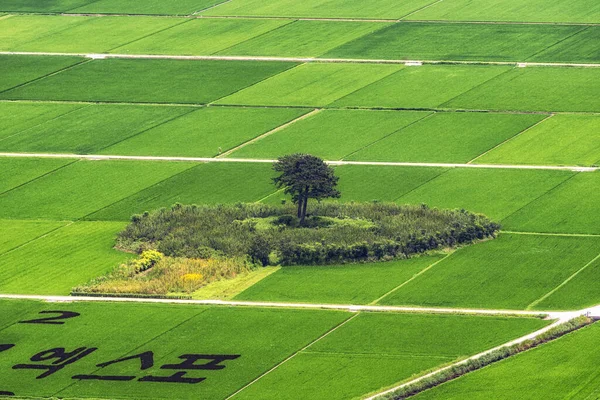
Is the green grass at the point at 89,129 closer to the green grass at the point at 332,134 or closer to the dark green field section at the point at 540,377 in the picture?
the green grass at the point at 332,134

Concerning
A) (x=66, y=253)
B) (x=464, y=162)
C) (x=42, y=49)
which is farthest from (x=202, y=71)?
(x=66, y=253)

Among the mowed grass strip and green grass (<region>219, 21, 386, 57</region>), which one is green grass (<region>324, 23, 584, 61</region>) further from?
the mowed grass strip

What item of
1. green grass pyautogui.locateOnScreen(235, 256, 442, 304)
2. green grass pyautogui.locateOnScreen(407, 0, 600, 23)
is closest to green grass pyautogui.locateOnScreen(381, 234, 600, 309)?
green grass pyautogui.locateOnScreen(235, 256, 442, 304)

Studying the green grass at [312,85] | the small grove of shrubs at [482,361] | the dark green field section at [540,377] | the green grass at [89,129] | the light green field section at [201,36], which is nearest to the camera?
the dark green field section at [540,377]

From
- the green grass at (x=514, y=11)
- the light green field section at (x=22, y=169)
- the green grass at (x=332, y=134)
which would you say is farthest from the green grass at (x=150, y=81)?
the green grass at (x=514, y=11)

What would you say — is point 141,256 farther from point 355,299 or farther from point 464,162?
point 464,162
